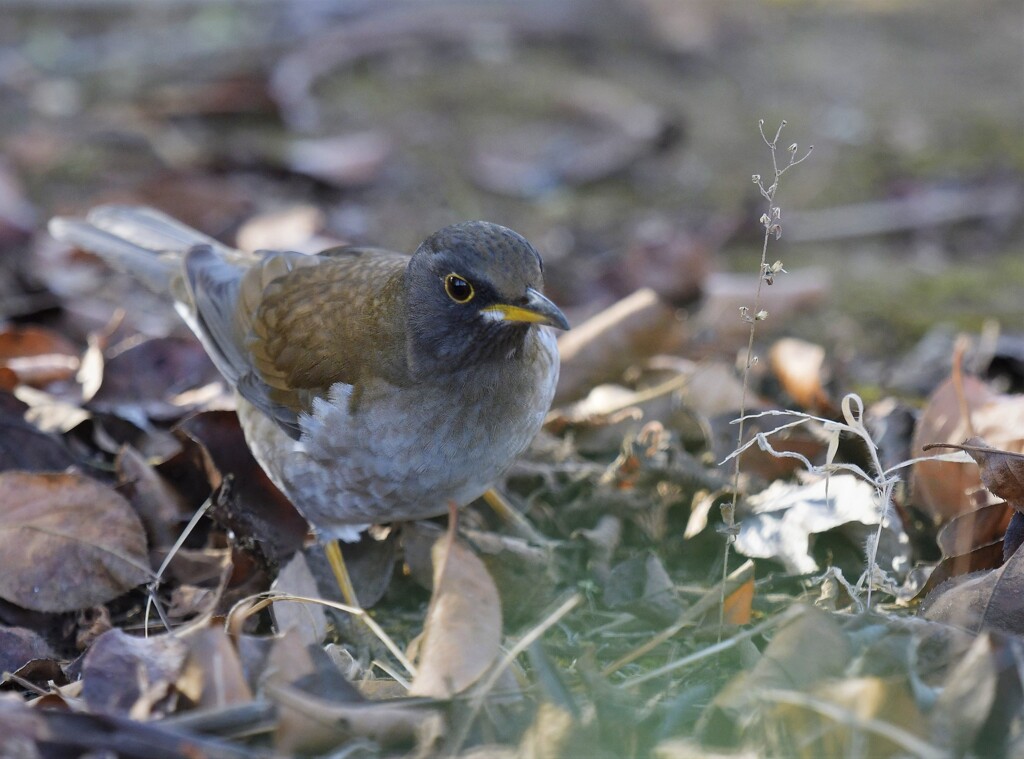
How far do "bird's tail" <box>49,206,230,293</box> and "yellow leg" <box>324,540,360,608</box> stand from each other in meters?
1.98

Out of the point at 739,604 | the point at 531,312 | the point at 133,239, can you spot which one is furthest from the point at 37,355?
the point at 739,604

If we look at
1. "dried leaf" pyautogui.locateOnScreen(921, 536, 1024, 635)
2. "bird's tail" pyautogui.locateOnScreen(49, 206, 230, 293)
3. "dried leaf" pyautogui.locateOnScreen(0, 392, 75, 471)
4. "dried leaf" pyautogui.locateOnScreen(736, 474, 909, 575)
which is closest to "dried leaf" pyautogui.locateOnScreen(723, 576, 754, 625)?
"dried leaf" pyautogui.locateOnScreen(736, 474, 909, 575)

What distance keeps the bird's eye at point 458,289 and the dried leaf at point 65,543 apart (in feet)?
4.42

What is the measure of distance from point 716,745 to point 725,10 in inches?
345

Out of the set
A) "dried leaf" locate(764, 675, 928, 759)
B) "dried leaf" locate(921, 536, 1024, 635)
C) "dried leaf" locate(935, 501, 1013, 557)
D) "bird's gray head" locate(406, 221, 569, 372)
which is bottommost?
"dried leaf" locate(935, 501, 1013, 557)

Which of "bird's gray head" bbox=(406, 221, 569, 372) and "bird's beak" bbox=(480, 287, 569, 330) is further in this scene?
"bird's gray head" bbox=(406, 221, 569, 372)

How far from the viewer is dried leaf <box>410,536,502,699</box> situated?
118 inches

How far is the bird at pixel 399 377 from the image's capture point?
396 cm

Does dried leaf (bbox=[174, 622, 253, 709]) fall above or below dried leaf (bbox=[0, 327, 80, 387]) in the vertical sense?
above

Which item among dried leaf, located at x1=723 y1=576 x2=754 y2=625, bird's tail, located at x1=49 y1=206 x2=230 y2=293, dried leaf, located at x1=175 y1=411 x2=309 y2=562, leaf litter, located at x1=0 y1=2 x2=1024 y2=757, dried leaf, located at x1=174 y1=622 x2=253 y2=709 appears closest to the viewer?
leaf litter, located at x1=0 y1=2 x2=1024 y2=757

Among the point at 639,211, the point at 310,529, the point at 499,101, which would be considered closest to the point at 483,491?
the point at 310,529

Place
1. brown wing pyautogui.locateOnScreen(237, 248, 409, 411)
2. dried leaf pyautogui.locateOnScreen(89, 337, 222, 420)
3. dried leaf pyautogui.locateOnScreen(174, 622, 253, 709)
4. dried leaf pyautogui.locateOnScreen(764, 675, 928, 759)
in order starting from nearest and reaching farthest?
dried leaf pyautogui.locateOnScreen(764, 675, 928, 759) < dried leaf pyautogui.locateOnScreen(174, 622, 253, 709) < brown wing pyautogui.locateOnScreen(237, 248, 409, 411) < dried leaf pyautogui.locateOnScreen(89, 337, 222, 420)

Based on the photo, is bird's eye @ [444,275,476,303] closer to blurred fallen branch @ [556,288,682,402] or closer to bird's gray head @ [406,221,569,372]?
bird's gray head @ [406,221,569,372]

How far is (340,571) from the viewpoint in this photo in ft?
13.7
